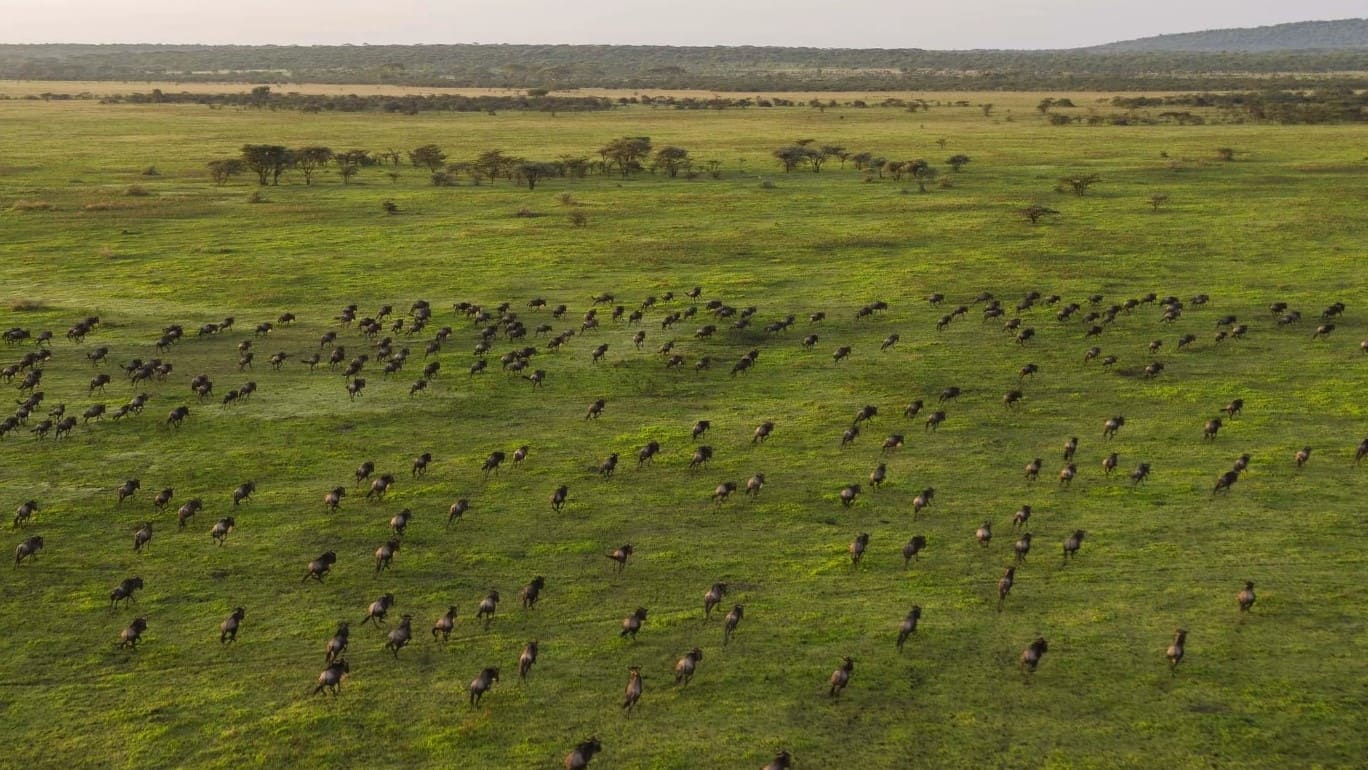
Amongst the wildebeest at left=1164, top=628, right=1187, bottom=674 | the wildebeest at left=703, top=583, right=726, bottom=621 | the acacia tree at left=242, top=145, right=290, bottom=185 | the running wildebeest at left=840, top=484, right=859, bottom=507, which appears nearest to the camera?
the wildebeest at left=1164, top=628, right=1187, bottom=674

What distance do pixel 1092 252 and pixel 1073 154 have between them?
135ft

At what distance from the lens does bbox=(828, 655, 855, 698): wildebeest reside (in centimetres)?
1608

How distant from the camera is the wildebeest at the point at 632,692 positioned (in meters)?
15.8

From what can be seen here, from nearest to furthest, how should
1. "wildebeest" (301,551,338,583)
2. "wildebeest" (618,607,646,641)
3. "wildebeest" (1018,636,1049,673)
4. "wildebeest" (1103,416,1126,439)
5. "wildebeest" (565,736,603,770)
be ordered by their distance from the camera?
"wildebeest" (565,736,603,770) < "wildebeest" (1018,636,1049,673) < "wildebeest" (618,607,646,641) < "wildebeest" (301,551,338,583) < "wildebeest" (1103,416,1126,439)

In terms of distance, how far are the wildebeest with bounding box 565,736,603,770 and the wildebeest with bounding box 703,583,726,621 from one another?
416cm

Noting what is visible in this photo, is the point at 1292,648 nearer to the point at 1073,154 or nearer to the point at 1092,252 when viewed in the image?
the point at 1092,252

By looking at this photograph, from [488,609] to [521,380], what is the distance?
1476 centimetres

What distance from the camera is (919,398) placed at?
3025cm

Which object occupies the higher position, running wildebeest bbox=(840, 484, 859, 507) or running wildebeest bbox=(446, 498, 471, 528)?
running wildebeest bbox=(446, 498, 471, 528)

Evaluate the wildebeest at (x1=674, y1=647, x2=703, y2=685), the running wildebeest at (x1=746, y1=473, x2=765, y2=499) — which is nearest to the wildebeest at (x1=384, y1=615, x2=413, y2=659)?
the wildebeest at (x1=674, y1=647, x2=703, y2=685)

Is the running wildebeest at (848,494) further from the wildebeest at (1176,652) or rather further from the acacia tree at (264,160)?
the acacia tree at (264,160)

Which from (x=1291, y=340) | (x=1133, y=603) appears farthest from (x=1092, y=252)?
(x=1133, y=603)

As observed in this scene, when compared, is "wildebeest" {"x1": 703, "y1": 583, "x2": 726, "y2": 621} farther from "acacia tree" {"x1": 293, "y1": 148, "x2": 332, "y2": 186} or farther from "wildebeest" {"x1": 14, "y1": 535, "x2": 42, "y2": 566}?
"acacia tree" {"x1": 293, "y1": 148, "x2": 332, "y2": 186}

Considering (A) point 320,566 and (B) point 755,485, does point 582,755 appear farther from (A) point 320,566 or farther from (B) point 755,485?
(B) point 755,485
